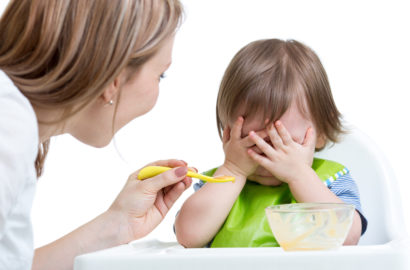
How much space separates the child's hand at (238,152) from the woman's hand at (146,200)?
0.29ft

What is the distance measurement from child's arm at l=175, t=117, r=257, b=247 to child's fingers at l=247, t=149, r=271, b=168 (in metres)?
0.01

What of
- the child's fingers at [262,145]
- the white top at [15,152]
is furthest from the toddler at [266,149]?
the white top at [15,152]

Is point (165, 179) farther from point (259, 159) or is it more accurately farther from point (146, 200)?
point (259, 159)

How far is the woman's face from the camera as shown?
929 mm

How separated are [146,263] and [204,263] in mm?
73

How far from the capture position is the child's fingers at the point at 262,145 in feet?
3.52

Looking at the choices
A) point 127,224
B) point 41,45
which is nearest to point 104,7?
point 41,45

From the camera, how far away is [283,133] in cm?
107

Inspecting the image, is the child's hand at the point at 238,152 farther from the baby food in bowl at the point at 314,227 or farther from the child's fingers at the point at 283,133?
the baby food in bowl at the point at 314,227

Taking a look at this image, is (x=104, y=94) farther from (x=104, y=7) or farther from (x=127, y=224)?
(x=127, y=224)

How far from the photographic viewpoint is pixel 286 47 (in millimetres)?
1167

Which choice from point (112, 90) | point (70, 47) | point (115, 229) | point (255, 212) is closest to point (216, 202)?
point (255, 212)

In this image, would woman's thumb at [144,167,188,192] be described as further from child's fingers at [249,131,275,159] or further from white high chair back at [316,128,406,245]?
white high chair back at [316,128,406,245]

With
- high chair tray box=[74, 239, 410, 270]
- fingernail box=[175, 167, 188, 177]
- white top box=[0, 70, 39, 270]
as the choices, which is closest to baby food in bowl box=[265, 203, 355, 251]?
high chair tray box=[74, 239, 410, 270]
